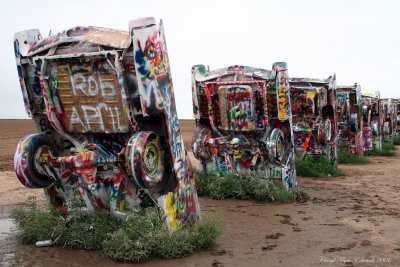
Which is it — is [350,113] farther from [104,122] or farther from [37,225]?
[37,225]

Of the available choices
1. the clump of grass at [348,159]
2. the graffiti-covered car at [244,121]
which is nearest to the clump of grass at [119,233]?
the graffiti-covered car at [244,121]

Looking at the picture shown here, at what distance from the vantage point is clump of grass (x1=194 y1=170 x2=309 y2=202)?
30.9 ft

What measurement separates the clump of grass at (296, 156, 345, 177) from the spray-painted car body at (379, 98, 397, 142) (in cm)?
1102

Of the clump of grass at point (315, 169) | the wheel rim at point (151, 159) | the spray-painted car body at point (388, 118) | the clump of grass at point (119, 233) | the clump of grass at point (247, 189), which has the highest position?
the wheel rim at point (151, 159)

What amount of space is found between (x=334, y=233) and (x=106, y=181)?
3373mm

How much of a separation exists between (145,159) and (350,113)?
1277 cm

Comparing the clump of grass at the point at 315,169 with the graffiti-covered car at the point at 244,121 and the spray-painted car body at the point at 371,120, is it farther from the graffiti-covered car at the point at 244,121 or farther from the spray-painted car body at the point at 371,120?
the spray-painted car body at the point at 371,120

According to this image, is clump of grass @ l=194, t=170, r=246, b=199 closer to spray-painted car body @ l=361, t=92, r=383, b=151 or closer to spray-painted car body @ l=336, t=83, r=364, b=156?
spray-painted car body @ l=336, t=83, r=364, b=156

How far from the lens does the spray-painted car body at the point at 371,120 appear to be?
19.6 m

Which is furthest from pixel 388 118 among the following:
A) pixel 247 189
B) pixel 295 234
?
pixel 295 234

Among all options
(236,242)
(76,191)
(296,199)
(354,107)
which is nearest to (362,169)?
(354,107)

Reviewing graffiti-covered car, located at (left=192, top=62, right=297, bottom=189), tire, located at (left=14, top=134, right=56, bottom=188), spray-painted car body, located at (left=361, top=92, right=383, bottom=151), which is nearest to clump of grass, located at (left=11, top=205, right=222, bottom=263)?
tire, located at (left=14, top=134, right=56, bottom=188)

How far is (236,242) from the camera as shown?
6645 millimetres

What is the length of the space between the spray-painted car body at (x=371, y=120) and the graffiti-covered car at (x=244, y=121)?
1053 centimetres
